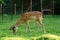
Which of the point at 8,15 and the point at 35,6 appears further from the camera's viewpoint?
the point at 35,6

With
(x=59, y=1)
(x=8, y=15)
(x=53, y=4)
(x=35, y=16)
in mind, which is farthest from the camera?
(x=59, y=1)

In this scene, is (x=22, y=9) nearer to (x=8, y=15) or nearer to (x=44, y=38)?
(x=8, y=15)

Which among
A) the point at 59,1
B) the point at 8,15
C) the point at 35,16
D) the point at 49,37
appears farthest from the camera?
the point at 59,1

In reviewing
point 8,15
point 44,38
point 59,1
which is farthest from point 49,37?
point 59,1

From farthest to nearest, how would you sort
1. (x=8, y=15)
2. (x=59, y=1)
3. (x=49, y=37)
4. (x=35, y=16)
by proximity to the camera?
1. (x=59, y=1)
2. (x=8, y=15)
3. (x=35, y=16)
4. (x=49, y=37)

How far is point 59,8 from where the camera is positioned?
1212 inches

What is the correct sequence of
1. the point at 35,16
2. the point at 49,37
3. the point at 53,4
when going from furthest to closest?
the point at 53,4 → the point at 35,16 → the point at 49,37

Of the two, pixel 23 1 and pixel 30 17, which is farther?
pixel 23 1

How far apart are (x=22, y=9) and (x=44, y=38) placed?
900 inches

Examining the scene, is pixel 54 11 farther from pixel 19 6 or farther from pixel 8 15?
pixel 8 15

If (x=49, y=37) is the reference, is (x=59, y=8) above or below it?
below

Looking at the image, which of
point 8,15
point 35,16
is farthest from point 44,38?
point 8,15

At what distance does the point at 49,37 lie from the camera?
309 inches

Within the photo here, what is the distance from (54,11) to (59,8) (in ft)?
2.24
